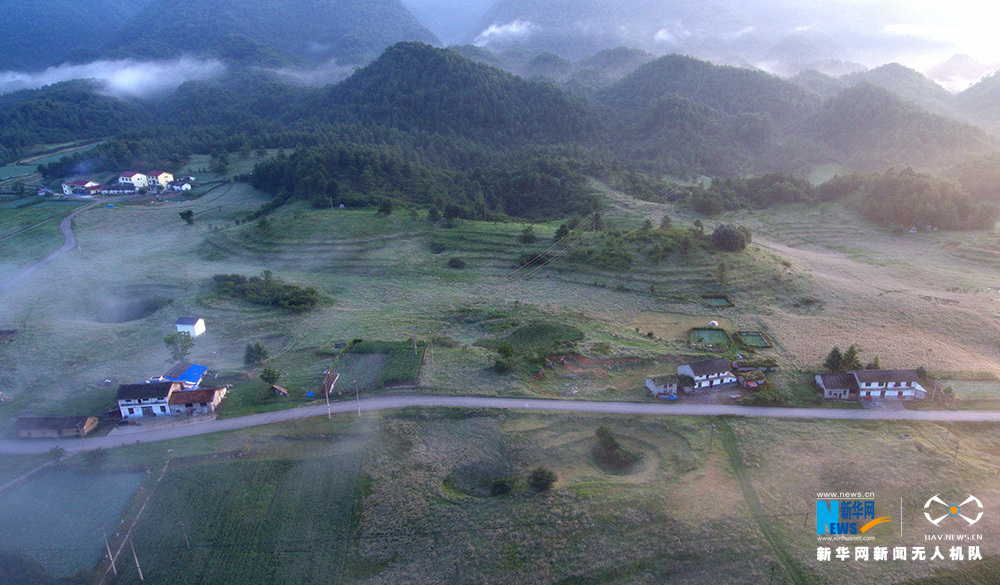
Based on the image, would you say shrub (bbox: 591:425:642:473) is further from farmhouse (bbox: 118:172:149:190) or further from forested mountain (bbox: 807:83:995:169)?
forested mountain (bbox: 807:83:995:169)

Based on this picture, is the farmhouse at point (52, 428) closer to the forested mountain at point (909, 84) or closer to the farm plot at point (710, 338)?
the farm plot at point (710, 338)

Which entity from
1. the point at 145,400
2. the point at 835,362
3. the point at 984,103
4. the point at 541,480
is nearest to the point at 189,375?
the point at 145,400

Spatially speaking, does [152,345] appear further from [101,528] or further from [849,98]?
[849,98]

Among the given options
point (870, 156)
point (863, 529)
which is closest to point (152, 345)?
point (863, 529)

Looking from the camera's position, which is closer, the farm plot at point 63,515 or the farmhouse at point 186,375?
the farm plot at point 63,515

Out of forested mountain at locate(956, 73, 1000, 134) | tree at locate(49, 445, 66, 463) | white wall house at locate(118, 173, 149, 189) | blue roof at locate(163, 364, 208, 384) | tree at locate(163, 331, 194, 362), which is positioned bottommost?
tree at locate(49, 445, 66, 463)

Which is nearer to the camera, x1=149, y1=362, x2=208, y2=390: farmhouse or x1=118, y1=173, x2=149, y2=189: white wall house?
x1=149, y1=362, x2=208, y2=390: farmhouse

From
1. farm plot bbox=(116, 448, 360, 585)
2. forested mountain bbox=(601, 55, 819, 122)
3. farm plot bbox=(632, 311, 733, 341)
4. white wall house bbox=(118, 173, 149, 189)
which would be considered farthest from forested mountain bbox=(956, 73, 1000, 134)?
white wall house bbox=(118, 173, 149, 189)

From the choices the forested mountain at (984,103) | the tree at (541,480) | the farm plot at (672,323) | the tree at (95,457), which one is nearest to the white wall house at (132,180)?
the tree at (95,457)
